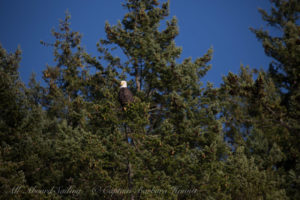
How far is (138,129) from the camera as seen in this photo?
710cm

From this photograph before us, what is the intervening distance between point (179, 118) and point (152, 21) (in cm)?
499

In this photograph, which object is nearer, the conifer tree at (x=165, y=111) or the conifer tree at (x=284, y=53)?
the conifer tree at (x=165, y=111)

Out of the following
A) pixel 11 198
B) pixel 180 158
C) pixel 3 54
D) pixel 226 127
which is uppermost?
pixel 3 54

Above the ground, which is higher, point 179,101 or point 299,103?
point 179,101

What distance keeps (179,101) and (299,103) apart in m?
4.83

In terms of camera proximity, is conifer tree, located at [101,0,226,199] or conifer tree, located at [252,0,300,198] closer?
conifer tree, located at [101,0,226,199]

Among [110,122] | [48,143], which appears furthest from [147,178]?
[48,143]

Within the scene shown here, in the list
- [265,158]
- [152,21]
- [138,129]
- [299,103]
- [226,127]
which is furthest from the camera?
[226,127]

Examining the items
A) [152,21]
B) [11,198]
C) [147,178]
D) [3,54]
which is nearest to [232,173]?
[147,178]

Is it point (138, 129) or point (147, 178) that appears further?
point (147, 178)

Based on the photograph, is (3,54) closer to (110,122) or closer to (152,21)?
(152,21)

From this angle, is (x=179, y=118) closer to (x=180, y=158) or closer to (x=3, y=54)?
(x=180, y=158)

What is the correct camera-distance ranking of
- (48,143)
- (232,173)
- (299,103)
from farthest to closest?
(48,143)
(232,173)
(299,103)

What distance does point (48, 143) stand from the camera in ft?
35.2
